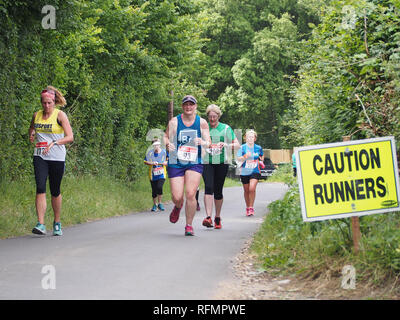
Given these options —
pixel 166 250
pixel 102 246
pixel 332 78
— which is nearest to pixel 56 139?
pixel 102 246

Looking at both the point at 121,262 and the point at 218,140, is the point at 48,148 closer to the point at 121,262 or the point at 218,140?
the point at 121,262

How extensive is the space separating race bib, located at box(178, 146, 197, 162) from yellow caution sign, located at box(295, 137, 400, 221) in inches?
133

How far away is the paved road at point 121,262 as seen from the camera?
5.52 metres

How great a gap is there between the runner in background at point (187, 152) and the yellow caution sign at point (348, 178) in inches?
132

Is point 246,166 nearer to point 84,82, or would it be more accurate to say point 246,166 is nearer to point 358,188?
point 84,82

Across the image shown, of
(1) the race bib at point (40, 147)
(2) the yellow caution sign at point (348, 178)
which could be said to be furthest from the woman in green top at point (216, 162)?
(2) the yellow caution sign at point (348, 178)

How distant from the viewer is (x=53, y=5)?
10461 millimetres

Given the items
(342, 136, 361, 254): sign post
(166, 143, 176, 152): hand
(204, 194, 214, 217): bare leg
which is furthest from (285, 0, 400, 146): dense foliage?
(204, 194, 214, 217): bare leg

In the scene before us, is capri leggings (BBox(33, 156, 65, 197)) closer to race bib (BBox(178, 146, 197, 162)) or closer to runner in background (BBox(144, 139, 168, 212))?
race bib (BBox(178, 146, 197, 162))

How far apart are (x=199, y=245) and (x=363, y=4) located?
3.59m

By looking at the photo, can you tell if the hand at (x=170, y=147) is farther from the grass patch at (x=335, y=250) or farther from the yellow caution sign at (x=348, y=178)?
the yellow caution sign at (x=348, y=178)

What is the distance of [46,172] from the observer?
29.8ft

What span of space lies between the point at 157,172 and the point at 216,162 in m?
5.17

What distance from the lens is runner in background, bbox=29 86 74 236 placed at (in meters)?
8.98
